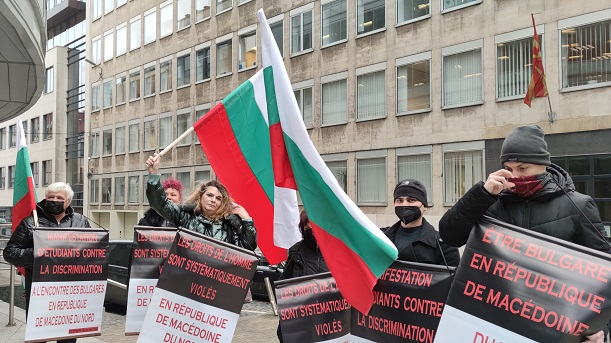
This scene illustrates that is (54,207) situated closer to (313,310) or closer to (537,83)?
(313,310)

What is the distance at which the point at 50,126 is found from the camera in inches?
2143

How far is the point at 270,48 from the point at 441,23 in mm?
19646

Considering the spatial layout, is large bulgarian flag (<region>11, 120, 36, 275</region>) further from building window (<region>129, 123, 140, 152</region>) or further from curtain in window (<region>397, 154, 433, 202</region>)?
building window (<region>129, 123, 140, 152</region>)

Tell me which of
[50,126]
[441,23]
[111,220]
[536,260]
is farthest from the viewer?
[50,126]

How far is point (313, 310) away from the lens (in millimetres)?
4523

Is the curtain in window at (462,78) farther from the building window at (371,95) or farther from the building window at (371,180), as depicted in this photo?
the building window at (371,180)

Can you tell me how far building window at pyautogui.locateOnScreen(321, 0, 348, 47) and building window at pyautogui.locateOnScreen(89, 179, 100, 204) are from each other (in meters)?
24.8

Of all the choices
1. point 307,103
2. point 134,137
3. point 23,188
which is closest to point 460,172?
point 307,103

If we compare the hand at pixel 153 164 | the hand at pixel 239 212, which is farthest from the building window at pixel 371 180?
the hand at pixel 153 164

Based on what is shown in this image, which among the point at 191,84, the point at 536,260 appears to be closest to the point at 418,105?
the point at 191,84

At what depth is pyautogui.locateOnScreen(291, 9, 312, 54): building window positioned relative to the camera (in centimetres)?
2861

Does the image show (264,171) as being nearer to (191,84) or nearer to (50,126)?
(191,84)

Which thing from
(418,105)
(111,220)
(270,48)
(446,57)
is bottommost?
(111,220)

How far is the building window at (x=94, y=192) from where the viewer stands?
45734mm
